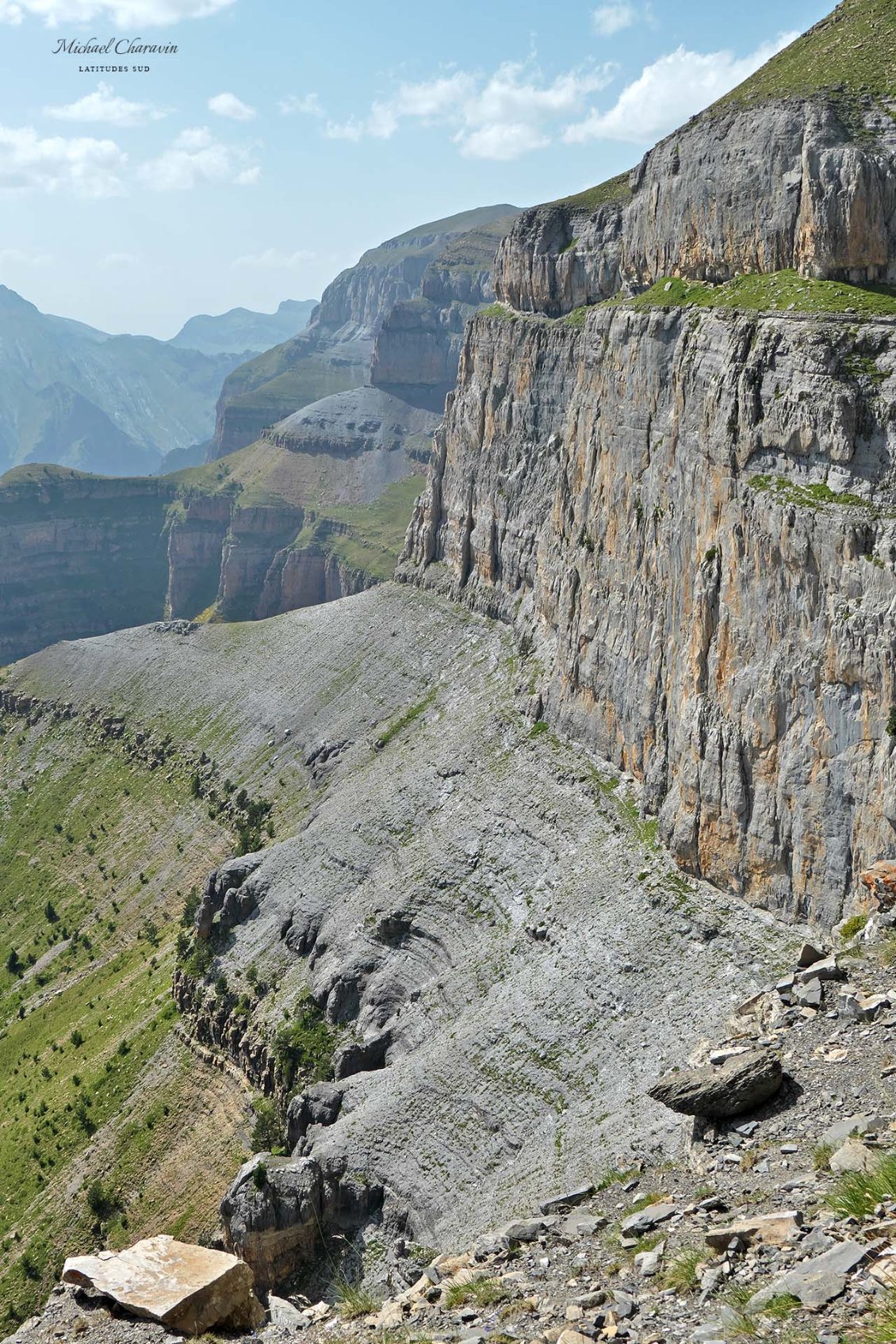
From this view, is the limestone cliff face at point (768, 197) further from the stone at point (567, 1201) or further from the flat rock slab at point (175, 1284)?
the flat rock slab at point (175, 1284)

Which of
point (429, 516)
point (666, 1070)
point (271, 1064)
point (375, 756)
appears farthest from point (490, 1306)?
point (429, 516)

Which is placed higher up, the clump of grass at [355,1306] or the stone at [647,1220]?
the stone at [647,1220]

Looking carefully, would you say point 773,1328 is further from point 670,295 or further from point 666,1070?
point 670,295

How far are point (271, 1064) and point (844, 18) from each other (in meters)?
62.8

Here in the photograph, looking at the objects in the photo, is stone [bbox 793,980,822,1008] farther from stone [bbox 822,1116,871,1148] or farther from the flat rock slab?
the flat rock slab

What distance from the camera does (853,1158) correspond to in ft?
67.7

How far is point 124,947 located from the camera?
323 feet

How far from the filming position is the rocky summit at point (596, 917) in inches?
985

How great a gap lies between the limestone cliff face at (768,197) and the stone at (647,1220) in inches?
1499

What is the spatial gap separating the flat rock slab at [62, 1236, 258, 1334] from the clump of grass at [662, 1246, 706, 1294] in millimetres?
11957

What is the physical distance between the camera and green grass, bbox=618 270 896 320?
46.0 m

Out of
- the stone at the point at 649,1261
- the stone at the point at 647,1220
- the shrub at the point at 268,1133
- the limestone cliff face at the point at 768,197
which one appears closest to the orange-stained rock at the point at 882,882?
the stone at the point at 647,1220

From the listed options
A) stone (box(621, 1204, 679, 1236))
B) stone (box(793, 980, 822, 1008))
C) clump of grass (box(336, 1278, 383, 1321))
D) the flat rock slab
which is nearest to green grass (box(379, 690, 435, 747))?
stone (box(793, 980, 822, 1008))

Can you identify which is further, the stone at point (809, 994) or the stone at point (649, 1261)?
the stone at point (809, 994)
